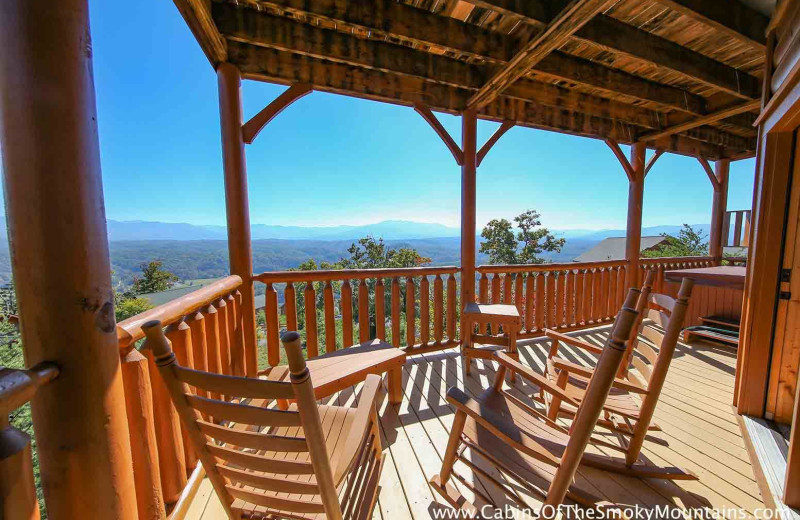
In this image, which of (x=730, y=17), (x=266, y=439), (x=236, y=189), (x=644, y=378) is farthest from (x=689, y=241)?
(x=266, y=439)

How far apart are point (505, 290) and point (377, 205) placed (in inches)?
1276

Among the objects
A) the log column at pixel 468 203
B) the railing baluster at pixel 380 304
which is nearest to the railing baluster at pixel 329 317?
the railing baluster at pixel 380 304

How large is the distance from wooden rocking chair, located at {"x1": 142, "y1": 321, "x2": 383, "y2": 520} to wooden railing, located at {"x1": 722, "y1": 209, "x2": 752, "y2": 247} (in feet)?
22.3

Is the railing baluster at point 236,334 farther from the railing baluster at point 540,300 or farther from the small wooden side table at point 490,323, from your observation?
the railing baluster at point 540,300

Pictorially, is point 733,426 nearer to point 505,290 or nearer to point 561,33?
point 505,290

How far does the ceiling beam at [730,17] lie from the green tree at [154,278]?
20.1 meters

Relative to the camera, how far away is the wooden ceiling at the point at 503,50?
201cm

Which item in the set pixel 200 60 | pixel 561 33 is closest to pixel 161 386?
pixel 200 60

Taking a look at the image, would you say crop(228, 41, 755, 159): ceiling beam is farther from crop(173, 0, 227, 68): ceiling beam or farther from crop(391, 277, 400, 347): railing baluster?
crop(391, 277, 400, 347): railing baluster

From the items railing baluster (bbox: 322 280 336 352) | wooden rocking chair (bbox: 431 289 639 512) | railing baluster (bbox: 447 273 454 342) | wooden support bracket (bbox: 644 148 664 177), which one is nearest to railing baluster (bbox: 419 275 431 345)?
railing baluster (bbox: 447 273 454 342)

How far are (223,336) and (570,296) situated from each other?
12.2ft

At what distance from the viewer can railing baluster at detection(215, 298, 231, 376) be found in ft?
6.28

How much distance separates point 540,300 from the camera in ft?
11.6

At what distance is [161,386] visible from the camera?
126cm
